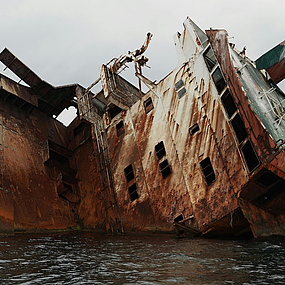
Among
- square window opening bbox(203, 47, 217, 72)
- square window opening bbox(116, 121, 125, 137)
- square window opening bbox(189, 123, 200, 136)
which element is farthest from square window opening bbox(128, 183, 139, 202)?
square window opening bbox(203, 47, 217, 72)

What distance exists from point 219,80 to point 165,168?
175 inches

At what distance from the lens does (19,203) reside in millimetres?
14992

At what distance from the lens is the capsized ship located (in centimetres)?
1105

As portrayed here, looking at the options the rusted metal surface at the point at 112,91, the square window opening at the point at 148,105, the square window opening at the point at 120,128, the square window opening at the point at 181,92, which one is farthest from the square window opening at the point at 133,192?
the square window opening at the point at 181,92

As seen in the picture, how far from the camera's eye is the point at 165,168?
13828 millimetres

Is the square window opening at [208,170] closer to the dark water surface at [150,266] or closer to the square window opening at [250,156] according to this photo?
the square window opening at [250,156]

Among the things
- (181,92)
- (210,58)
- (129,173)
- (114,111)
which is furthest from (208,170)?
(114,111)

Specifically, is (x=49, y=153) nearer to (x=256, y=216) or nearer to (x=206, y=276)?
(x=256, y=216)

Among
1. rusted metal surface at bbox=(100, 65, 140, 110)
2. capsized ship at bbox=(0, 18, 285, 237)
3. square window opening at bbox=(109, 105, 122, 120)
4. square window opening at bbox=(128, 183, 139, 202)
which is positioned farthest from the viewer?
square window opening at bbox=(109, 105, 122, 120)

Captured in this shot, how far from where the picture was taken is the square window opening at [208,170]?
12.1 meters

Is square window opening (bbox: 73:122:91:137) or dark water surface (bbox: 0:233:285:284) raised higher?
square window opening (bbox: 73:122:91:137)

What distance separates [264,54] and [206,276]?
45.2ft

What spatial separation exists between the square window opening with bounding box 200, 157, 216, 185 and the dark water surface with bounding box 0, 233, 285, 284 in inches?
142

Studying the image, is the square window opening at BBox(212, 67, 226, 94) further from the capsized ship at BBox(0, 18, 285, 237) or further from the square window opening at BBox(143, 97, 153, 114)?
the square window opening at BBox(143, 97, 153, 114)
